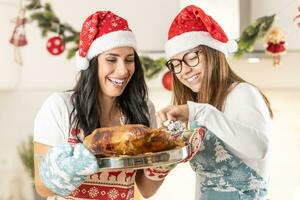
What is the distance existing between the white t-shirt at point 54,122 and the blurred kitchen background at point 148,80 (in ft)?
2.97

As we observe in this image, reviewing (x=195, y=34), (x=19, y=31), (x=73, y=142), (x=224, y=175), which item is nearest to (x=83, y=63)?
(x=73, y=142)

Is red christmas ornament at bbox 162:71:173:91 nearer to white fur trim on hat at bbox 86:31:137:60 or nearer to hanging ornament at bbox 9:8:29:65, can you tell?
hanging ornament at bbox 9:8:29:65

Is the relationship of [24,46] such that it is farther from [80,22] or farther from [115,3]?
[115,3]

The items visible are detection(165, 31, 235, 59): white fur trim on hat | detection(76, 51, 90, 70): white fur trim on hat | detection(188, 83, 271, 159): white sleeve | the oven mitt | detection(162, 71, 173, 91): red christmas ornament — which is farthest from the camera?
detection(162, 71, 173, 91): red christmas ornament

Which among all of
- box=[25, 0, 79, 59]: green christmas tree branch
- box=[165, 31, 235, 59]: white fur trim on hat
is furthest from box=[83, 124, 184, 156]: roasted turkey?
box=[25, 0, 79, 59]: green christmas tree branch

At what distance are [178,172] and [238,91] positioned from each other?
938 mm

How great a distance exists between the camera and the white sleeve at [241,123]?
1.27 m

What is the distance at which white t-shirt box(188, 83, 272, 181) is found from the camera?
127 cm

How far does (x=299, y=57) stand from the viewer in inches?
86.4

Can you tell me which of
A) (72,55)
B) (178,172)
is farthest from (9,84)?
(178,172)

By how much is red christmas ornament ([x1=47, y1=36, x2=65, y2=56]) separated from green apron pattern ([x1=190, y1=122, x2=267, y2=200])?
1.00 m

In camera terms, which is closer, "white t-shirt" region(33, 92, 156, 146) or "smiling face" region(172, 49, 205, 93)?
"white t-shirt" region(33, 92, 156, 146)

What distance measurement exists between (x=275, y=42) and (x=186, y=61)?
75 centimetres

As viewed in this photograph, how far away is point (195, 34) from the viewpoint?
4.93 ft
